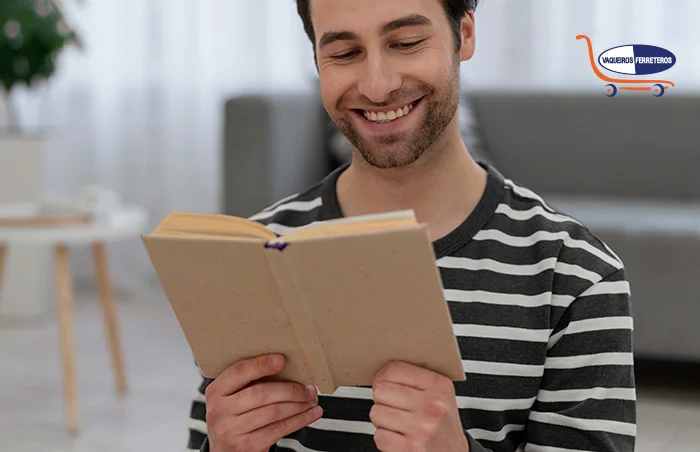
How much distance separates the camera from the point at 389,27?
0.93m

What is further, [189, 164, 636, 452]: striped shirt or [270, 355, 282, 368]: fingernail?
[189, 164, 636, 452]: striped shirt

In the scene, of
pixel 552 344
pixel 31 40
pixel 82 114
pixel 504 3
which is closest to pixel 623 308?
pixel 552 344

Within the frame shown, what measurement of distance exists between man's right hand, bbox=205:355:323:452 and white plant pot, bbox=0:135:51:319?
1.87m

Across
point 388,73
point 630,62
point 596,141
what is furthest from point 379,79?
point 596,141

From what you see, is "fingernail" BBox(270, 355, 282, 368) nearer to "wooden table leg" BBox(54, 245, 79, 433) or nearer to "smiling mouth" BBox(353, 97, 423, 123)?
"smiling mouth" BBox(353, 97, 423, 123)

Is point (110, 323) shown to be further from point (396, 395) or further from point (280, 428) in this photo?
point (396, 395)

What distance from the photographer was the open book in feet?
2.33

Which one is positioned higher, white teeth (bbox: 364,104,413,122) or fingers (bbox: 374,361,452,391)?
white teeth (bbox: 364,104,413,122)

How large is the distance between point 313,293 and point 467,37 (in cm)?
43

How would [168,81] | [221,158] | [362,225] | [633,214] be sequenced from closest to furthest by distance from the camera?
[362,225], [633,214], [221,158], [168,81]

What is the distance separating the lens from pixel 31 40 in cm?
274

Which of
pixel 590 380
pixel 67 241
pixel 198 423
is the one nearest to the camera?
pixel 590 380

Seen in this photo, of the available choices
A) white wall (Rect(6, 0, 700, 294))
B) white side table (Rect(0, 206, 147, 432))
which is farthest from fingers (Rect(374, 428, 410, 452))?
white wall (Rect(6, 0, 700, 294))

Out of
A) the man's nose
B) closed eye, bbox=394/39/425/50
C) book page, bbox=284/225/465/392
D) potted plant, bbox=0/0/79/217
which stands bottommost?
book page, bbox=284/225/465/392
